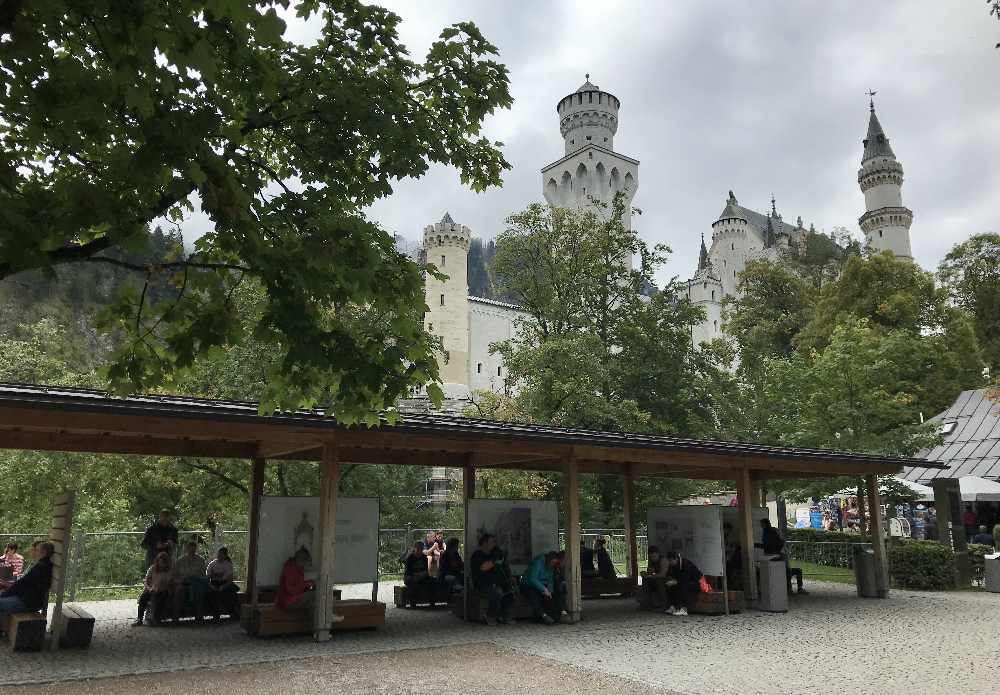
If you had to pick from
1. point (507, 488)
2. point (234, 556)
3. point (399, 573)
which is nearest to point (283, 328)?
point (234, 556)

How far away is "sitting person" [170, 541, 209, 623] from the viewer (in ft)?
39.1

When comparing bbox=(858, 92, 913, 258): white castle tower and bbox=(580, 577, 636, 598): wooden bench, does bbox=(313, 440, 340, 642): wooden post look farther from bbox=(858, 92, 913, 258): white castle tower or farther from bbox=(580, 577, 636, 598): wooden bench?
bbox=(858, 92, 913, 258): white castle tower

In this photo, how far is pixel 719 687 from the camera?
313 inches

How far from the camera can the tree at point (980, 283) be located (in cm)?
4856

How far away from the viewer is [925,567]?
18.7m

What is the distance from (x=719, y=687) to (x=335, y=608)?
18.5 ft

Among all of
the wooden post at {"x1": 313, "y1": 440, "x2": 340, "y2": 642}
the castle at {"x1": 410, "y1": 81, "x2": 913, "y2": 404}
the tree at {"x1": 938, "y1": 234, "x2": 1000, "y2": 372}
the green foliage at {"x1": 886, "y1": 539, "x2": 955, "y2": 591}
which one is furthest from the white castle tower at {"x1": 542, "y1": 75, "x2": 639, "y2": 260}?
the wooden post at {"x1": 313, "y1": 440, "x2": 340, "y2": 642}

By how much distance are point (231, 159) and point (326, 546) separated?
→ 6.12 meters

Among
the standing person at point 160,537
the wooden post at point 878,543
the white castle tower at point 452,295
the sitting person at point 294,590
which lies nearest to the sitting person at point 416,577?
the sitting person at point 294,590

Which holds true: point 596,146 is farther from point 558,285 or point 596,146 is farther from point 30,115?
point 30,115

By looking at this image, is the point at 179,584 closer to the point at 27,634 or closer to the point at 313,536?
the point at 313,536

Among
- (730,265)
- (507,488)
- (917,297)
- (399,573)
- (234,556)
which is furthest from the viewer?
(730,265)

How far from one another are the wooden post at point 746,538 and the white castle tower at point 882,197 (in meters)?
74.0

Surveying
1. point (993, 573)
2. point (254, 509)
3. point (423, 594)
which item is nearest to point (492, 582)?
point (423, 594)
